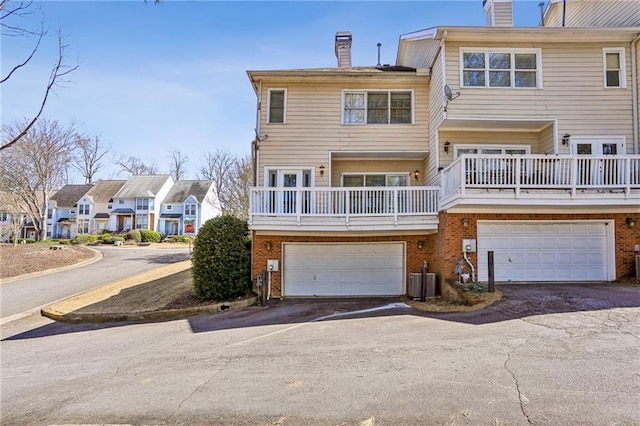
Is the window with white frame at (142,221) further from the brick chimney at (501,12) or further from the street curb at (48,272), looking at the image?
the brick chimney at (501,12)

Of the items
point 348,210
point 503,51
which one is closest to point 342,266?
point 348,210

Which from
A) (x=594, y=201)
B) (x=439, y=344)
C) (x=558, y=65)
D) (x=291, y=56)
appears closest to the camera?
(x=439, y=344)

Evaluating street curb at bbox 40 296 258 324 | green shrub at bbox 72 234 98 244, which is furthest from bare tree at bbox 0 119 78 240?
street curb at bbox 40 296 258 324

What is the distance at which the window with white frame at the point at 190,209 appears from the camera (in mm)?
41906

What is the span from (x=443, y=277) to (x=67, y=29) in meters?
10.8

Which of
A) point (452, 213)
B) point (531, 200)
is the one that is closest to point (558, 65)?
point (531, 200)

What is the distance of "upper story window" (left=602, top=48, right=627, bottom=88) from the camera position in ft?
37.1

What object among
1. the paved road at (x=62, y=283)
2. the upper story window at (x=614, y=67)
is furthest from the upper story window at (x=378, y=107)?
the paved road at (x=62, y=283)

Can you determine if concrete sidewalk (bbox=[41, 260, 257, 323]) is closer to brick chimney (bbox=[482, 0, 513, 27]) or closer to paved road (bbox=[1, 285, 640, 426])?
paved road (bbox=[1, 285, 640, 426])

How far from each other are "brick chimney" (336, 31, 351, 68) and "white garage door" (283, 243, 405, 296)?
839 centimetres

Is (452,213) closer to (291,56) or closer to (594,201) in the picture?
(594,201)

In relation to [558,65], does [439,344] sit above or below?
below

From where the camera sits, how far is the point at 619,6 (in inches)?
494

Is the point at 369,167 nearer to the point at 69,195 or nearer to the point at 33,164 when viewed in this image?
the point at 33,164
